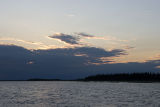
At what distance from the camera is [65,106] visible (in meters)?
44.7

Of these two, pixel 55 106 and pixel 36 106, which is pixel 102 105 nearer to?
pixel 55 106

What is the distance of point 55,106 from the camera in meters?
44.6

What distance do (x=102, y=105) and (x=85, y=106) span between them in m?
3.78

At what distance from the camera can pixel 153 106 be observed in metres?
43.9

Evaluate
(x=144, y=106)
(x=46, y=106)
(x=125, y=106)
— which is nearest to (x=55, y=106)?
(x=46, y=106)

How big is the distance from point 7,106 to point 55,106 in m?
9.09

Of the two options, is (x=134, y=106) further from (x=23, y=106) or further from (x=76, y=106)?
(x=23, y=106)

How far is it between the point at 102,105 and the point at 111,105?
1792 millimetres

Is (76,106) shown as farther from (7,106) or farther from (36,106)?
(7,106)

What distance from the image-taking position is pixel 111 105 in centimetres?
4591

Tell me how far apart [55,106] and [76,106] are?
4.04m

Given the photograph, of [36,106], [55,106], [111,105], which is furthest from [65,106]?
[111,105]

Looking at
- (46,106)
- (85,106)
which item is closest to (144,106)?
(85,106)

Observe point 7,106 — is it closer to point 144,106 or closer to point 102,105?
point 102,105
